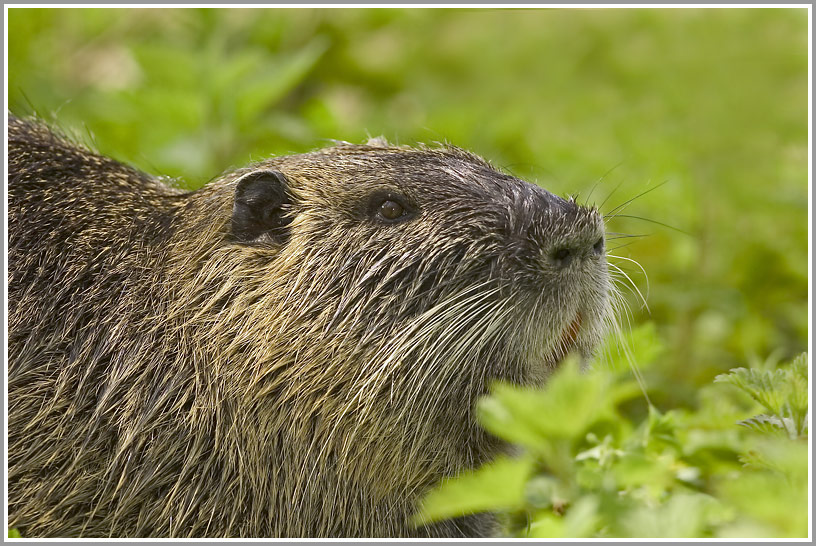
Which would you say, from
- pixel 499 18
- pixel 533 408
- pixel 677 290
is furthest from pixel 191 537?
pixel 499 18

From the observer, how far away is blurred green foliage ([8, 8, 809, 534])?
Answer: 5.16 m

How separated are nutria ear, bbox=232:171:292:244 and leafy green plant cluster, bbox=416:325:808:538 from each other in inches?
39.3

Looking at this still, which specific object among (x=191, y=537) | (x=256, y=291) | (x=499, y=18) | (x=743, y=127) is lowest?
(x=191, y=537)

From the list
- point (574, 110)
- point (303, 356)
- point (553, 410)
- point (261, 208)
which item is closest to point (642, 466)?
point (553, 410)

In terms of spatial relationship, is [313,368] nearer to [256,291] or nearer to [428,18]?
[256,291]

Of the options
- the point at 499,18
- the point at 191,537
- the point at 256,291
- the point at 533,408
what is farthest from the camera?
the point at 499,18

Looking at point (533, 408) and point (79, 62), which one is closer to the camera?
point (533, 408)

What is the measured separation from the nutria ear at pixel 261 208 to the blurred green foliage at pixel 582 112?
937 mm

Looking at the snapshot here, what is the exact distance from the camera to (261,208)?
3328 millimetres

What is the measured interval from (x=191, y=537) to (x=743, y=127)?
3951 millimetres

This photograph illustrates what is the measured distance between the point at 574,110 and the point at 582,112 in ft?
0.19

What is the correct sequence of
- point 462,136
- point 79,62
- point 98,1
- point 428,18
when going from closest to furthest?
point 98,1, point 462,136, point 428,18, point 79,62

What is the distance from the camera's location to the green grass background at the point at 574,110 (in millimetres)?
5203

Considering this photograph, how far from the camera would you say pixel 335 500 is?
120 inches
